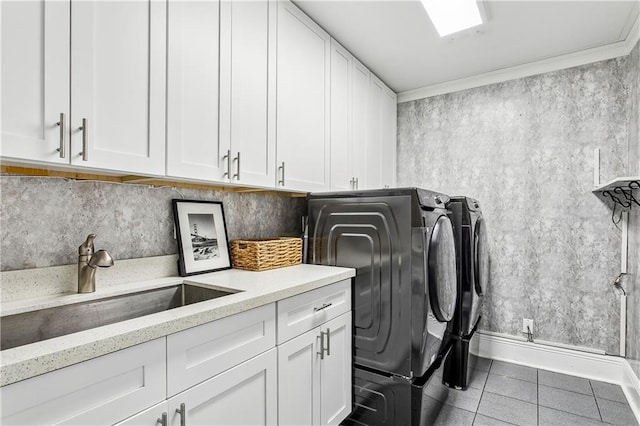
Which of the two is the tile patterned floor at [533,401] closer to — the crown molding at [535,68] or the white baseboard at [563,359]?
the white baseboard at [563,359]

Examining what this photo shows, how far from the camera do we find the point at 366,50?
2.68 meters

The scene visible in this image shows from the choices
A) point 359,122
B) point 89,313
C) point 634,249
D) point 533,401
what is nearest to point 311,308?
point 89,313

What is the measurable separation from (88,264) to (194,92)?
2.78 feet

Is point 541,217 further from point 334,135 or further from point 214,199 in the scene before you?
point 214,199

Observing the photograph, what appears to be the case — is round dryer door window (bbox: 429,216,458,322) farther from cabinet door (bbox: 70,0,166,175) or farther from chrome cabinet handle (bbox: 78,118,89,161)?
chrome cabinet handle (bbox: 78,118,89,161)

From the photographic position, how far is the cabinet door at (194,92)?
1420 millimetres

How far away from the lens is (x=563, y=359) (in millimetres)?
2809

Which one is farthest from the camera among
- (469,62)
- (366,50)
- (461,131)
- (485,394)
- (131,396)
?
(461,131)

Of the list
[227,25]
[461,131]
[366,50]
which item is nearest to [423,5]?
[366,50]

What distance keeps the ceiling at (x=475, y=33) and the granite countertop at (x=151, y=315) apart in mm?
1674

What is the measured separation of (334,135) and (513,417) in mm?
2238

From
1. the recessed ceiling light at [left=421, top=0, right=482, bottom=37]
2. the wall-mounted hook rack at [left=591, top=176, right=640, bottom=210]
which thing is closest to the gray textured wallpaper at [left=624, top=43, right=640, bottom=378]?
the wall-mounted hook rack at [left=591, top=176, right=640, bottom=210]

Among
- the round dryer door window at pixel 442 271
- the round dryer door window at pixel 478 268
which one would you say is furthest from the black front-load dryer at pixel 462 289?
the round dryer door window at pixel 442 271

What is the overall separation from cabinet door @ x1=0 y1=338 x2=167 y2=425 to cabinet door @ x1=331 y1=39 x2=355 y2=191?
5.68 feet
